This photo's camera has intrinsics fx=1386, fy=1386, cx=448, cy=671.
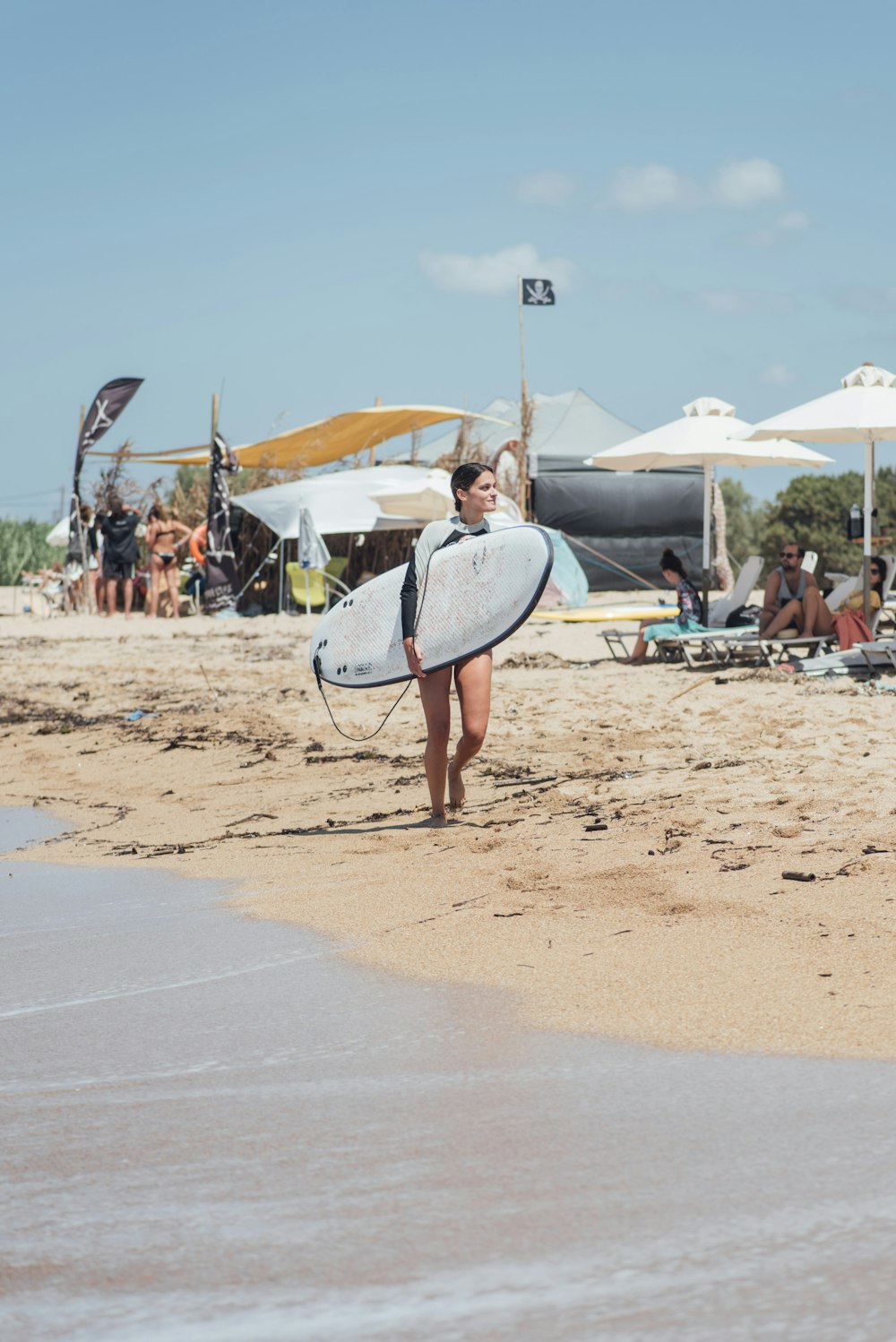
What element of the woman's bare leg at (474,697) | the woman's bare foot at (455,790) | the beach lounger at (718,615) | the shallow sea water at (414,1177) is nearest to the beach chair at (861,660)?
the beach lounger at (718,615)

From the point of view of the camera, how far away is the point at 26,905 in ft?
15.9

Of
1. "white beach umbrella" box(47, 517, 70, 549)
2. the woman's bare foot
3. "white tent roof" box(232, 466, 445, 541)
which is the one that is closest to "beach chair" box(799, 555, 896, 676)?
the woman's bare foot

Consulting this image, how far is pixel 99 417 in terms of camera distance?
19.3 metres

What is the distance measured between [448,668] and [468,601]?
0.29m

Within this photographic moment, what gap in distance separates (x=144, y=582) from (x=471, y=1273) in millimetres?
19938

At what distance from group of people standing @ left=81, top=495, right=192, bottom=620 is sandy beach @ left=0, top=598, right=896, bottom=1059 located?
21.9 feet

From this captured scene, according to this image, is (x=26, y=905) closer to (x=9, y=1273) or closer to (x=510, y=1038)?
(x=510, y=1038)

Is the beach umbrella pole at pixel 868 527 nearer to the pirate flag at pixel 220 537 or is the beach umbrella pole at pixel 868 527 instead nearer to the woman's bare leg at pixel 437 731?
the woman's bare leg at pixel 437 731

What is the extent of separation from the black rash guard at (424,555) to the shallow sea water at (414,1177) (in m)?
2.26

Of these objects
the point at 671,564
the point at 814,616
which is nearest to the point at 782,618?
the point at 814,616

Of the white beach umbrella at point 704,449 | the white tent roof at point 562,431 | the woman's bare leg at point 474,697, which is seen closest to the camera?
the woman's bare leg at point 474,697

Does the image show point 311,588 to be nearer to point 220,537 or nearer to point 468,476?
point 220,537

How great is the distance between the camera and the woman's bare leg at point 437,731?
19.0ft

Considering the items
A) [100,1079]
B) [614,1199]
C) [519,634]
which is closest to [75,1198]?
[100,1079]
